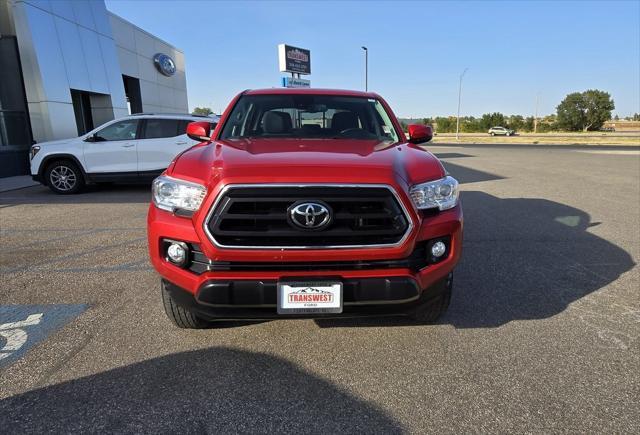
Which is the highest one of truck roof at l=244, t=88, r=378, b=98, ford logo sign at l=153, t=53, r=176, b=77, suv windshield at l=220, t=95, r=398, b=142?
ford logo sign at l=153, t=53, r=176, b=77

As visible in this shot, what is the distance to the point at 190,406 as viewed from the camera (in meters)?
2.19

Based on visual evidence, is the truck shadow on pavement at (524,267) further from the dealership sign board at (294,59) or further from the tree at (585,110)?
the tree at (585,110)

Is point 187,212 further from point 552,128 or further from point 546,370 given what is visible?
point 552,128

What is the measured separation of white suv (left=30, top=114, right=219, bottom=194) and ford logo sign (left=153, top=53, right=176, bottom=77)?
18169mm

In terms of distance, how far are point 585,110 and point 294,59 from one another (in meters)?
59.4

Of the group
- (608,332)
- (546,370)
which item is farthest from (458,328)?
(608,332)

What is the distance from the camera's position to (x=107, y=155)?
30.7 ft

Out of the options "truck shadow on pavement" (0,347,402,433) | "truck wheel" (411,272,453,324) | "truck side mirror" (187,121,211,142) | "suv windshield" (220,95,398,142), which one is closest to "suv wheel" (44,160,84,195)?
"truck side mirror" (187,121,211,142)

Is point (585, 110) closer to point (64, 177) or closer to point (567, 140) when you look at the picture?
point (567, 140)

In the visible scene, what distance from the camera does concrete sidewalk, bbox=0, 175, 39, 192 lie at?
10541mm

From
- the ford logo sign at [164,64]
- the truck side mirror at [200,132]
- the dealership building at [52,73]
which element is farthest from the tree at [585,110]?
the truck side mirror at [200,132]

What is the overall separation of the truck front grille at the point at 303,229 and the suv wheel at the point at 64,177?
8593 millimetres

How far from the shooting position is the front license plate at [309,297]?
7.60 feet

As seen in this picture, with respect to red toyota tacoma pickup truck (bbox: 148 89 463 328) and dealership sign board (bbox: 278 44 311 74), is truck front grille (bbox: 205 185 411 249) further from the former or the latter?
dealership sign board (bbox: 278 44 311 74)
